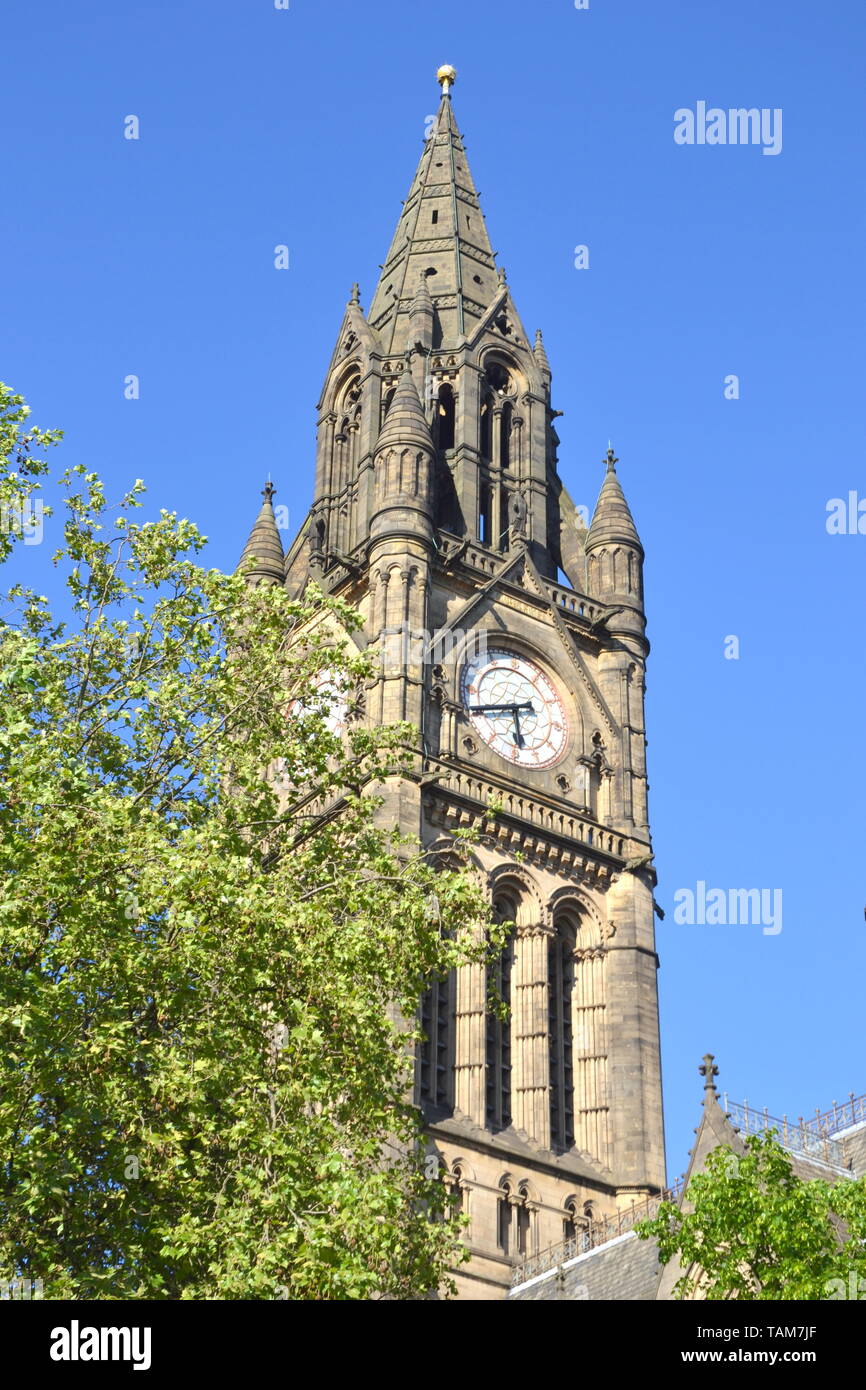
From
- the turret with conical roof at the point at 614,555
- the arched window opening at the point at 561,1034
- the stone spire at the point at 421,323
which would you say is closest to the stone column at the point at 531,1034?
the arched window opening at the point at 561,1034

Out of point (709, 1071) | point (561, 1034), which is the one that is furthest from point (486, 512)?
point (709, 1071)

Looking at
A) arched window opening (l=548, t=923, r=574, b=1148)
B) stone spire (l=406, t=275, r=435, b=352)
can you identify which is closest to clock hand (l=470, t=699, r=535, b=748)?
arched window opening (l=548, t=923, r=574, b=1148)

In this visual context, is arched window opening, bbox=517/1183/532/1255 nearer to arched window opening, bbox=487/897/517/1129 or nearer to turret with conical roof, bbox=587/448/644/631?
arched window opening, bbox=487/897/517/1129

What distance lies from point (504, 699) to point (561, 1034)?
9649mm

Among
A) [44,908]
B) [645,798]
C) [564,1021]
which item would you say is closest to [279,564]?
[645,798]

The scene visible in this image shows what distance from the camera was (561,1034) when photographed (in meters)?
53.3

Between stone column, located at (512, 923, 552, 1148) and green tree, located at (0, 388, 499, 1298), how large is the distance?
850 inches

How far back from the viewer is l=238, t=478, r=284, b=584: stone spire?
2490 inches

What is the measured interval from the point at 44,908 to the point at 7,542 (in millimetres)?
5085

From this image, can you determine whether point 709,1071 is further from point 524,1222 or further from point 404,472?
point 404,472

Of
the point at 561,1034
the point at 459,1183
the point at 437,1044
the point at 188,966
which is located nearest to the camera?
the point at 188,966
